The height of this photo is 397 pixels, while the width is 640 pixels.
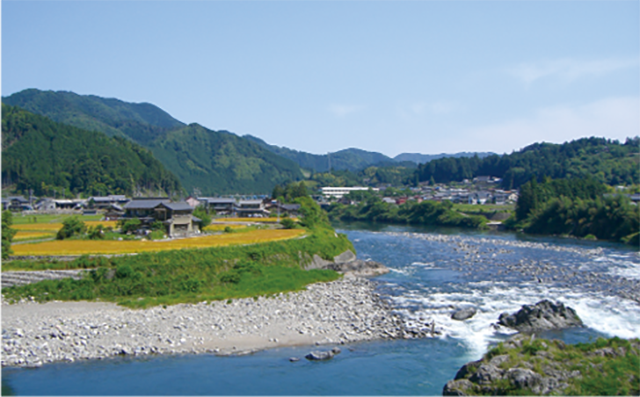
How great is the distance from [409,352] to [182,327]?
896cm

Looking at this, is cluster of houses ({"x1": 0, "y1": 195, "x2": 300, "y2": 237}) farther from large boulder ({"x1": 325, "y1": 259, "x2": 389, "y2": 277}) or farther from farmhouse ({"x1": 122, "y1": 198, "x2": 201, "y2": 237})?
large boulder ({"x1": 325, "y1": 259, "x2": 389, "y2": 277})

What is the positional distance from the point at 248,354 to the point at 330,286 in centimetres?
1183

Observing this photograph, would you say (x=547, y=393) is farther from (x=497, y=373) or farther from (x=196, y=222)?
(x=196, y=222)

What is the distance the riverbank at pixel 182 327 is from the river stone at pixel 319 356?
1.51 m

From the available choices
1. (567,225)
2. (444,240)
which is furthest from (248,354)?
(567,225)

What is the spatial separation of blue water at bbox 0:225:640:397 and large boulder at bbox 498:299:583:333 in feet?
2.11

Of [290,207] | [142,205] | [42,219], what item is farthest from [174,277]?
[290,207]

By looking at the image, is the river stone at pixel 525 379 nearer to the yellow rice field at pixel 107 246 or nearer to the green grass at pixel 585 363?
the green grass at pixel 585 363

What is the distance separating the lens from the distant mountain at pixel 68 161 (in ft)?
362

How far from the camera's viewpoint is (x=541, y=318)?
21672mm

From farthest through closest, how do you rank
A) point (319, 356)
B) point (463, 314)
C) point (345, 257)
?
1. point (345, 257)
2. point (463, 314)
3. point (319, 356)

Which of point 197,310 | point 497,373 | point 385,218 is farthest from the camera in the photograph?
point 385,218

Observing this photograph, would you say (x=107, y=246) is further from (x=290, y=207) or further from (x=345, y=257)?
(x=290, y=207)

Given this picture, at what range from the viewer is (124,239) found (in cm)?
3759
